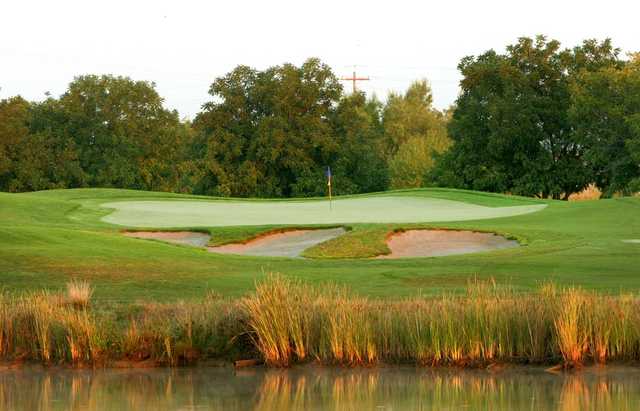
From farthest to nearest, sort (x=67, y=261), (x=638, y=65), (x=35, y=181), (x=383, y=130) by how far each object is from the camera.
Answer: (x=383, y=130), (x=35, y=181), (x=638, y=65), (x=67, y=261)

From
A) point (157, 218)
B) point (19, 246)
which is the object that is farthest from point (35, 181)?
point (19, 246)

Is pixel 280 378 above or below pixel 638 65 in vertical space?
below

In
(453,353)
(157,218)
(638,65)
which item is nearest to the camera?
(453,353)

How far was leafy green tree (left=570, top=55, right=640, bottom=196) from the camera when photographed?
6506 centimetres

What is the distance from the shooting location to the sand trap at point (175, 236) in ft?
104

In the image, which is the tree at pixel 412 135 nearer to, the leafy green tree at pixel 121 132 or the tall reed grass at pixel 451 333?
the leafy green tree at pixel 121 132

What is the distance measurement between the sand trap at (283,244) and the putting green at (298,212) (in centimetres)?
223

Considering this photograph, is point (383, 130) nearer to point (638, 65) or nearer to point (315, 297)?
point (638, 65)

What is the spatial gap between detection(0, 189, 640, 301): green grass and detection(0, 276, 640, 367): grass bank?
3741mm

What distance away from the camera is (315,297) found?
15.0 metres

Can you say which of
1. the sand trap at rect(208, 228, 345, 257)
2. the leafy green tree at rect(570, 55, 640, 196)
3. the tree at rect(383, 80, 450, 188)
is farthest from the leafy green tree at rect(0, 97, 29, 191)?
the sand trap at rect(208, 228, 345, 257)

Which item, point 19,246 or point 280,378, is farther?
point 19,246

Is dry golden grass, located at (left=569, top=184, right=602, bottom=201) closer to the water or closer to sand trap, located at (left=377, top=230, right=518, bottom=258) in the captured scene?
sand trap, located at (left=377, top=230, right=518, bottom=258)

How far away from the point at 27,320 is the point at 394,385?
15.6 feet
